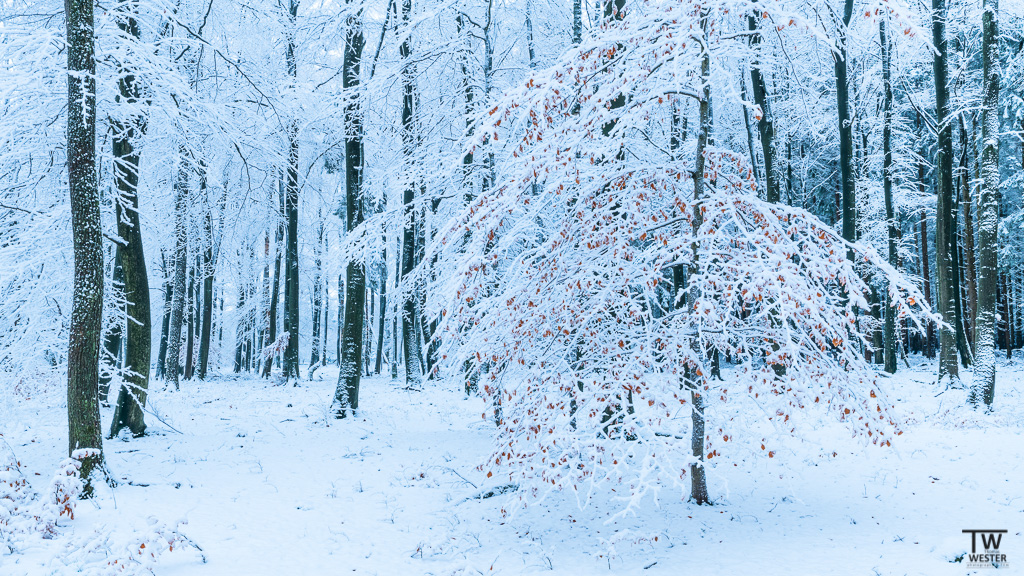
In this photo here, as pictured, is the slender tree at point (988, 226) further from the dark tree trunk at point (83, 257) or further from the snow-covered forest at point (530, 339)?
the dark tree trunk at point (83, 257)

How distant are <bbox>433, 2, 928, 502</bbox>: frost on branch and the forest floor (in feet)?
2.68

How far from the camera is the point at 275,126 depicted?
1114 centimetres

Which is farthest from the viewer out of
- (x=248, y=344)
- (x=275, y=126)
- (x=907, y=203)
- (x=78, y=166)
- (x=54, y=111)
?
(x=248, y=344)

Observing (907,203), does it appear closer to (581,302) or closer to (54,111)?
(581,302)

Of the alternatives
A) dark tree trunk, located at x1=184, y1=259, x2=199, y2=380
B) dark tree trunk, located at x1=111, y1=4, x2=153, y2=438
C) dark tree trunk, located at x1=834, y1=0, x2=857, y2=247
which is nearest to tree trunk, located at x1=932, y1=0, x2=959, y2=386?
dark tree trunk, located at x1=834, y1=0, x2=857, y2=247

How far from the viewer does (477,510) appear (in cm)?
Result: 716

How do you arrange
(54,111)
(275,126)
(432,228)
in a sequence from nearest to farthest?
(54,111) → (275,126) → (432,228)

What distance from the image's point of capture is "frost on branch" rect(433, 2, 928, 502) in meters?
5.29

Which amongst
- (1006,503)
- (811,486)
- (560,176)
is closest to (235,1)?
(560,176)

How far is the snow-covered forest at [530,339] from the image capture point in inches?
213

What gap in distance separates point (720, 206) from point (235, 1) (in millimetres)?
10662

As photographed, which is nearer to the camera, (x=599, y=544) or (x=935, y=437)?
(x=599, y=544)

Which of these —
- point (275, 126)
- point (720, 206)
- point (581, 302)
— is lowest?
point (581, 302)

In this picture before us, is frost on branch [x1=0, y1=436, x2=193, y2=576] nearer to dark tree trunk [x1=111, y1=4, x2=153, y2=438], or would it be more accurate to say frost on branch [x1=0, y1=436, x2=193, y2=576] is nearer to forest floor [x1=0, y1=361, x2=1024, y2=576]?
forest floor [x1=0, y1=361, x2=1024, y2=576]
